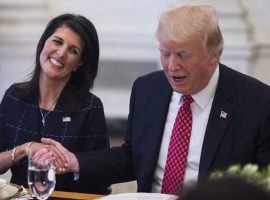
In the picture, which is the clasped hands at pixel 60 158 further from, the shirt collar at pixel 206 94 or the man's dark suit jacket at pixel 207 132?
the shirt collar at pixel 206 94

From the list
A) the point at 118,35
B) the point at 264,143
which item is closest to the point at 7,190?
the point at 264,143

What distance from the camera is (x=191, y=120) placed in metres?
2.01

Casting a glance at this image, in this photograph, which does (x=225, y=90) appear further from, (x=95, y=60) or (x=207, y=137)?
(x=95, y=60)

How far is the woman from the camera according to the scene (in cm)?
239

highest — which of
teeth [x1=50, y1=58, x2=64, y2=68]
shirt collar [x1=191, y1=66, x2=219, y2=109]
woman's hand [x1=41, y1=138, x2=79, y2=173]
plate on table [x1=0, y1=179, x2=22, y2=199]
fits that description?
teeth [x1=50, y1=58, x2=64, y2=68]

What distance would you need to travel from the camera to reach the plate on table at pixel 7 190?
1.63 metres

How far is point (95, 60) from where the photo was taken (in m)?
2.56

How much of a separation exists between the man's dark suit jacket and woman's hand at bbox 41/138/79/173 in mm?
26

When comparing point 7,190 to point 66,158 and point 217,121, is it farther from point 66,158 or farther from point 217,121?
point 217,121

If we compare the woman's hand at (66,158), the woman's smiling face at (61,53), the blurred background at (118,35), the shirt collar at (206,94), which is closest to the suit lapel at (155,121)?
the shirt collar at (206,94)

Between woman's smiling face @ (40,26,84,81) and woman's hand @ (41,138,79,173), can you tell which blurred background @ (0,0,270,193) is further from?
woman's hand @ (41,138,79,173)

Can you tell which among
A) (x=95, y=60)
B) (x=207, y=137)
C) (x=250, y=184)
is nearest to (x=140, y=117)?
(x=207, y=137)

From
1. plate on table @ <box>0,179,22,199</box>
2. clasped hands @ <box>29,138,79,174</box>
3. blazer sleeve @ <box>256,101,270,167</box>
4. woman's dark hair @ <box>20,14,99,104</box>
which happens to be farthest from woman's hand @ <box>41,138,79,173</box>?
blazer sleeve @ <box>256,101,270,167</box>

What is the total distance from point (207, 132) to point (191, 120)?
87mm
